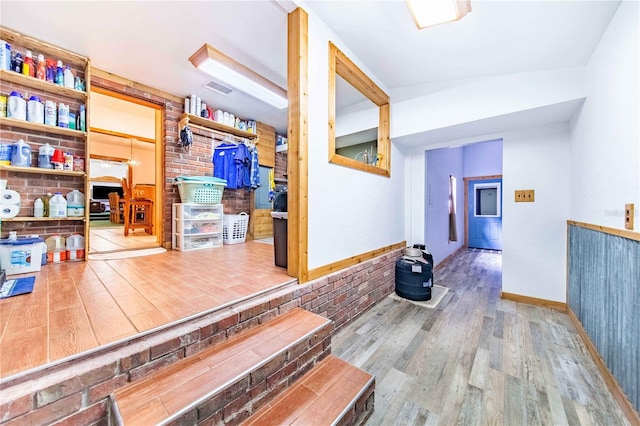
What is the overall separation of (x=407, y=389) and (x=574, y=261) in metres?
2.23

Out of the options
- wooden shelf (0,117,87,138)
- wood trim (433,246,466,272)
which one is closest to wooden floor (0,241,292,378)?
wooden shelf (0,117,87,138)

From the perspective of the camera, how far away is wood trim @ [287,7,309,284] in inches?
71.5

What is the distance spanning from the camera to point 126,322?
1137mm

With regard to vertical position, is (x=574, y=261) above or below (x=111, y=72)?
below

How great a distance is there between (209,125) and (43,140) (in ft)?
5.97

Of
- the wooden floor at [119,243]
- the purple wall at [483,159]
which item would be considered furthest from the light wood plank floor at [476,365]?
the purple wall at [483,159]

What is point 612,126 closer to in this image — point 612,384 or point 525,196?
point 525,196

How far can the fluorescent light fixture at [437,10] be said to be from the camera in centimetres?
159

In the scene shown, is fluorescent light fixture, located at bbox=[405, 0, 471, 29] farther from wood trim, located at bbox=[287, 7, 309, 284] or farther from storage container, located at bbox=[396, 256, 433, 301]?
storage container, located at bbox=[396, 256, 433, 301]

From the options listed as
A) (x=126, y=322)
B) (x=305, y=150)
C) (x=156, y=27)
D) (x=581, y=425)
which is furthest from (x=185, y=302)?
(x=156, y=27)

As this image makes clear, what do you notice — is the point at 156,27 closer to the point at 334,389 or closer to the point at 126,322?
the point at 126,322

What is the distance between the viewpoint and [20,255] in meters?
1.94

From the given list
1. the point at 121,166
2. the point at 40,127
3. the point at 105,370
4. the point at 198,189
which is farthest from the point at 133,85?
the point at 121,166

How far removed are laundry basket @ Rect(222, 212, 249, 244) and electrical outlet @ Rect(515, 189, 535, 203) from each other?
153 inches
